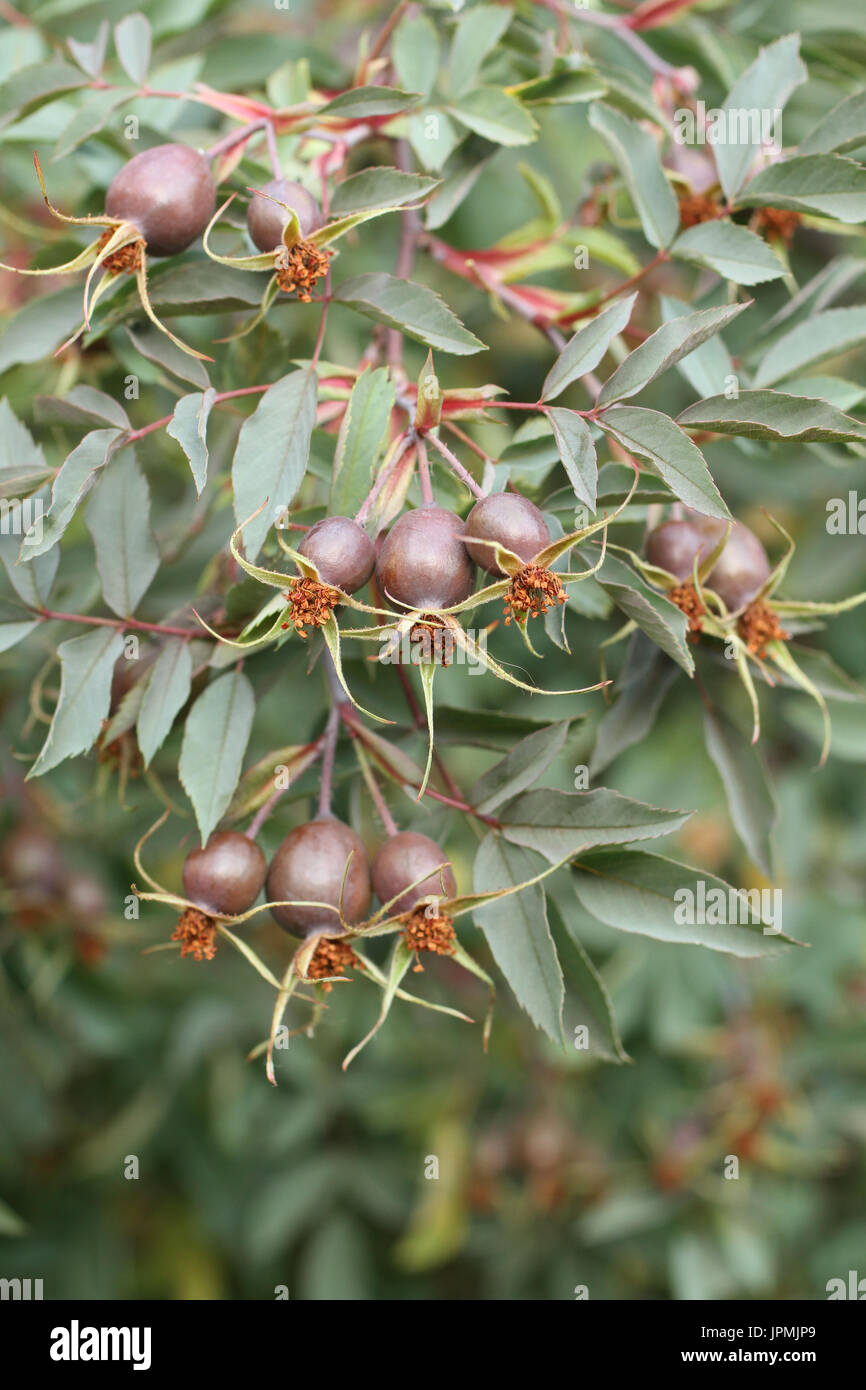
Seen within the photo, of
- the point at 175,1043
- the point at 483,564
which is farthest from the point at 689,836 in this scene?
the point at 483,564

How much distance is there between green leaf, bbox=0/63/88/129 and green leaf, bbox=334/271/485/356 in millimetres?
544

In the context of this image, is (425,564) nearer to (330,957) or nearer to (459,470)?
(459,470)

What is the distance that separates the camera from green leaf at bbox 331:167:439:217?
1071mm

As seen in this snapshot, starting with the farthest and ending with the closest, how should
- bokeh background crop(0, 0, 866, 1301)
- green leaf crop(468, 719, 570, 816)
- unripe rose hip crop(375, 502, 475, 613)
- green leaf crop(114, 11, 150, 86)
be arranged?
bokeh background crop(0, 0, 866, 1301)
green leaf crop(114, 11, 150, 86)
green leaf crop(468, 719, 570, 816)
unripe rose hip crop(375, 502, 475, 613)

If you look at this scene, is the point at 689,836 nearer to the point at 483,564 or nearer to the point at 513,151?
the point at 513,151

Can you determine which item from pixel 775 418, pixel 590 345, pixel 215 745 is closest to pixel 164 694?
pixel 215 745

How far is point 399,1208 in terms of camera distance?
2518mm

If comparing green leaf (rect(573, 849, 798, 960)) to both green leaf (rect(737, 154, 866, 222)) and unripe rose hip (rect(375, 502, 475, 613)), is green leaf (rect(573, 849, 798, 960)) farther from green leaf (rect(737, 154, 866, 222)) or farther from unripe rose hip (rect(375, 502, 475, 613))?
green leaf (rect(737, 154, 866, 222))

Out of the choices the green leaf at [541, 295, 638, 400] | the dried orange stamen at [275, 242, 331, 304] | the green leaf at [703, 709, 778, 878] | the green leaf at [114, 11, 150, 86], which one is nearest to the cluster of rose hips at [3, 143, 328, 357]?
the dried orange stamen at [275, 242, 331, 304]

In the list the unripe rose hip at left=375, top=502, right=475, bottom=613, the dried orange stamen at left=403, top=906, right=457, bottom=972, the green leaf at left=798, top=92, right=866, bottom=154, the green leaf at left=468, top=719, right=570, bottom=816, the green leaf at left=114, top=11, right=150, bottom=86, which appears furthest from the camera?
the green leaf at left=114, top=11, right=150, bottom=86

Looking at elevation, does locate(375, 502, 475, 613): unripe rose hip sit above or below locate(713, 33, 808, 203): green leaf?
below

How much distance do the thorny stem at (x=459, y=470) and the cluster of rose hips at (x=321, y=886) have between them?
312mm

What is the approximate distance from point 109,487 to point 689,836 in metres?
1.70

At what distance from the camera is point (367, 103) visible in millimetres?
1208
